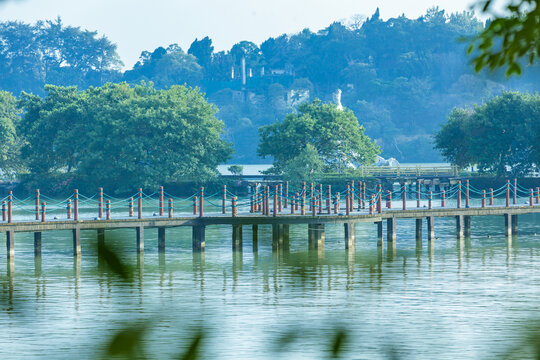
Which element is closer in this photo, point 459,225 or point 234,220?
point 234,220

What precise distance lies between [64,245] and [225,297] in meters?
18.7

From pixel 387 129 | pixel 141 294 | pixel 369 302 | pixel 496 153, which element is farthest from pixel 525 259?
pixel 387 129

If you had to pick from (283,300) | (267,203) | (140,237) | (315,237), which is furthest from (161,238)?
(283,300)

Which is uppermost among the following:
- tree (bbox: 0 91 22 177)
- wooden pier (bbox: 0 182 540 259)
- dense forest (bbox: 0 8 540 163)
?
dense forest (bbox: 0 8 540 163)

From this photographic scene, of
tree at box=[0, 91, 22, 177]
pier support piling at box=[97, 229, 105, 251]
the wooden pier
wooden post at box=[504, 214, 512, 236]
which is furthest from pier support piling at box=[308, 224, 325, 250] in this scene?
tree at box=[0, 91, 22, 177]

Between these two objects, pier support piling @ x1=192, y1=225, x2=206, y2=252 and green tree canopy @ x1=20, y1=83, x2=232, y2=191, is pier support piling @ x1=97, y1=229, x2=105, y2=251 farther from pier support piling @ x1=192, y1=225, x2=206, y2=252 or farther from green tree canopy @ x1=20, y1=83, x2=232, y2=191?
green tree canopy @ x1=20, y1=83, x2=232, y2=191

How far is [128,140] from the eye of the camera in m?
84.7

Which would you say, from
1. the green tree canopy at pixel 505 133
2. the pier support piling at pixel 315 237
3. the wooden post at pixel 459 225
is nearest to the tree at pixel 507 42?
the pier support piling at pixel 315 237

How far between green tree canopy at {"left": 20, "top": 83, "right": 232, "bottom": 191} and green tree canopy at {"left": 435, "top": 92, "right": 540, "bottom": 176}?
21023mm

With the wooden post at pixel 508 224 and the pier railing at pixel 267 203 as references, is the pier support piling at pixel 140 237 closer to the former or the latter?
the pier railing at pixel 267 203

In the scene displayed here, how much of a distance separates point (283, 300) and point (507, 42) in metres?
20.6

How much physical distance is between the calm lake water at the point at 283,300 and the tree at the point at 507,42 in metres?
5.95

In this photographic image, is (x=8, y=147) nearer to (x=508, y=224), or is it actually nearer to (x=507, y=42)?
(x=508, y=224)

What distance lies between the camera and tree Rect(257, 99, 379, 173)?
8575cm
